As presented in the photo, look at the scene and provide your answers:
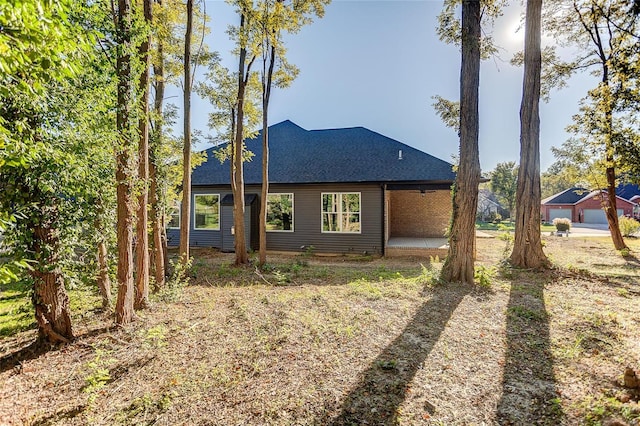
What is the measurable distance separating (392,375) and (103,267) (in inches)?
174

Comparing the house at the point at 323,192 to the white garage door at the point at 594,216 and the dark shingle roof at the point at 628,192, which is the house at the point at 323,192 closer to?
the white garage door at the point at 594,216

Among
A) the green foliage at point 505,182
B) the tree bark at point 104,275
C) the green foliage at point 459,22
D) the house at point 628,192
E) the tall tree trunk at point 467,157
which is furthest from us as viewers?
the green foliage at point 505,182

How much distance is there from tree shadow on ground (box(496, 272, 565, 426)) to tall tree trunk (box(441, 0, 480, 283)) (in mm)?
1533

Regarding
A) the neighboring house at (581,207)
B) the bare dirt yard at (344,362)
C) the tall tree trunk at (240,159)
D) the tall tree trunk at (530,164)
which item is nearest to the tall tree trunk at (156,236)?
the bare dirt yard at (344,362)

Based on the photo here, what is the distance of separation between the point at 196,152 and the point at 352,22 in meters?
7.69

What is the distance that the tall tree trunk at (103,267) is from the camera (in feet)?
13.6

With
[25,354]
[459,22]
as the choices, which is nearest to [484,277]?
Result: [459,22]

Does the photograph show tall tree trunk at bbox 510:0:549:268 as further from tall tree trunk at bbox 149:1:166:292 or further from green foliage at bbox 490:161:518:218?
green foliage at bbox 490:161:518:218

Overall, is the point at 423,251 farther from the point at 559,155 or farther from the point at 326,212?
the point at 559,155

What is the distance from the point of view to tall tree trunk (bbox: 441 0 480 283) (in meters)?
6.31

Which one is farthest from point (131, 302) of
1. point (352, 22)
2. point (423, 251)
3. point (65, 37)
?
point (352, 22)

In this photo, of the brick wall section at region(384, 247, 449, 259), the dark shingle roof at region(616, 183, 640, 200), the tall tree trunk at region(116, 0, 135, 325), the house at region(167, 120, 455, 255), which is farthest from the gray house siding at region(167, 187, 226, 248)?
the dark shingle roof at region(616, 183, 640, 200)

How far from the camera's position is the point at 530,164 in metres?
7.88

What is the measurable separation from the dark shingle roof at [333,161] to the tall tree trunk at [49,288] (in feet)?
28.9
